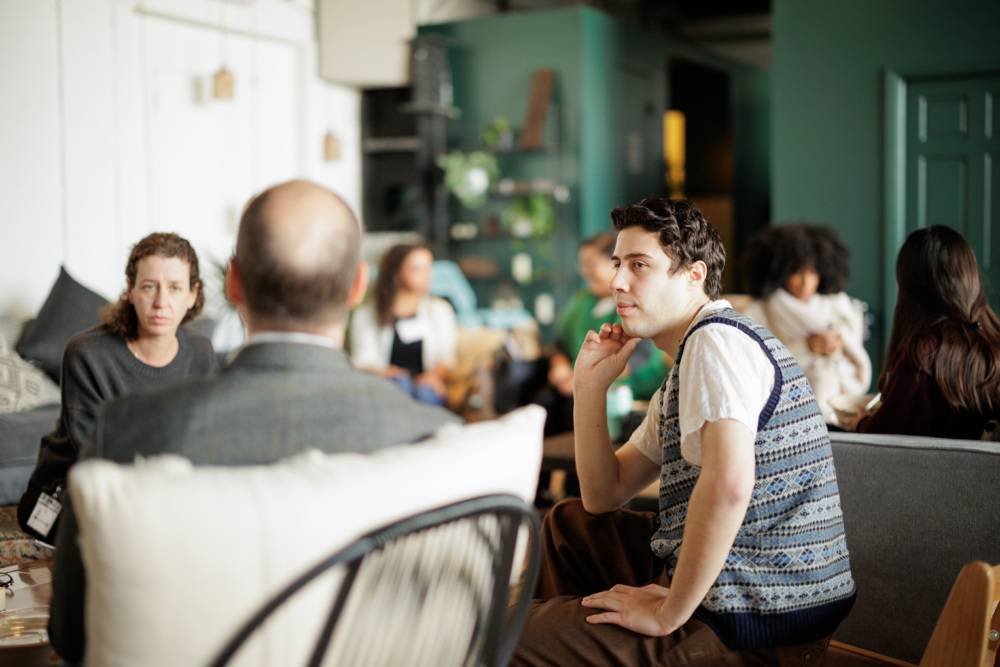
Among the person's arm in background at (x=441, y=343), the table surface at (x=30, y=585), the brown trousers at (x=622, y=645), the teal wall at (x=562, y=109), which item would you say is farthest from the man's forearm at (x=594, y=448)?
the teal wall at (x=562, y=109)

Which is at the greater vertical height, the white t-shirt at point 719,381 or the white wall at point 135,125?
the white wall at point 135,125

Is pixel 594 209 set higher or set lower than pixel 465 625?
higher

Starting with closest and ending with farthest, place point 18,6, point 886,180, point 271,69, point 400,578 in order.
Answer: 1. point 400,578
2. point 18,6
3. point 886,180
4. point 271,69

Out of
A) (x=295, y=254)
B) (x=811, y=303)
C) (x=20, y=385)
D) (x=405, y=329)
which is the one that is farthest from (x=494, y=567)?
(x=405, y=329)

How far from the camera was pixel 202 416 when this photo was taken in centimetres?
99

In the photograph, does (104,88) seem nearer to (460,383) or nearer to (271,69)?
(271,69)

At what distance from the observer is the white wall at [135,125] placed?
452 centimetres

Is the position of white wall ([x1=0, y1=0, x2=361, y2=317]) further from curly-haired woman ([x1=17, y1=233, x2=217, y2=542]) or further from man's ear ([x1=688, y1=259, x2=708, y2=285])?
man's ear ([x1=688, y1=259, x2=708, y2=285])

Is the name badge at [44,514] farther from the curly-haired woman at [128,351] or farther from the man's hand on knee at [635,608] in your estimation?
the man's hand on knee at [635,608]

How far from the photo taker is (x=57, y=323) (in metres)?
4.09

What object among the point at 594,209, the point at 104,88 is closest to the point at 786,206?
the point at 594,209

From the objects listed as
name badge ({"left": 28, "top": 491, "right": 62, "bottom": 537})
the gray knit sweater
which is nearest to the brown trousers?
name badge ({"left": 28, "top": 491, "right": 62, "bottom": 537})

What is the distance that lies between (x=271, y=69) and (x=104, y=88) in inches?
55.4

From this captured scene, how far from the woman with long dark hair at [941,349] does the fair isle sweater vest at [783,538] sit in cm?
86
